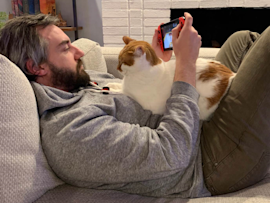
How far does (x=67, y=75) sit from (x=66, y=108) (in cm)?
25

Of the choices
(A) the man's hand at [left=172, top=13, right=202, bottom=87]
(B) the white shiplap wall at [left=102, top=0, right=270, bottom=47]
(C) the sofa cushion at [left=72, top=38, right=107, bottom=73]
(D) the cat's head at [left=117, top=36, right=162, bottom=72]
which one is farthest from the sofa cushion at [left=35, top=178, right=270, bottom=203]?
(B) the white shiplap wall at [left=102, top=0, right=270, bottom=47]

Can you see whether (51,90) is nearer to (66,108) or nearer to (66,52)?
(66,108)

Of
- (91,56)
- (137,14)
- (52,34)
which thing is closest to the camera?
(52,34)

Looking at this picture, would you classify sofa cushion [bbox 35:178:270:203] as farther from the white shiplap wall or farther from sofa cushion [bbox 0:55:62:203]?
the white shiplap wall

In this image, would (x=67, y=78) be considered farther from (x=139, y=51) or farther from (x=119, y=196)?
(x=119, y=196)

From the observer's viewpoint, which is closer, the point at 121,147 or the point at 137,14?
the point at 121,147

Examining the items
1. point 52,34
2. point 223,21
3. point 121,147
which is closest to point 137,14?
point 223,21

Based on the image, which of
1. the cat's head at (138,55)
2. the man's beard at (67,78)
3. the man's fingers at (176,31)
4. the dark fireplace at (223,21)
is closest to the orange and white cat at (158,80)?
the cat's head at (138,55)

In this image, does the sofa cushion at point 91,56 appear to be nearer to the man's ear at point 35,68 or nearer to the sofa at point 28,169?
the man's ear at point 35,68

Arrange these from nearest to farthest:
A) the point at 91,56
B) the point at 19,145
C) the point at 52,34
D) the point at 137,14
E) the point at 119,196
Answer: the point at 19,145 < the point at 119,196 < the point at 52,34 < the point at 91,56 < the point at 137,14

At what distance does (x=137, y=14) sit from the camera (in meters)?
2.64

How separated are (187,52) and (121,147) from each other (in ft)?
1.52

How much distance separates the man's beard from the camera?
0.99 metres

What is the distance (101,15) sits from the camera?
2945 mm
